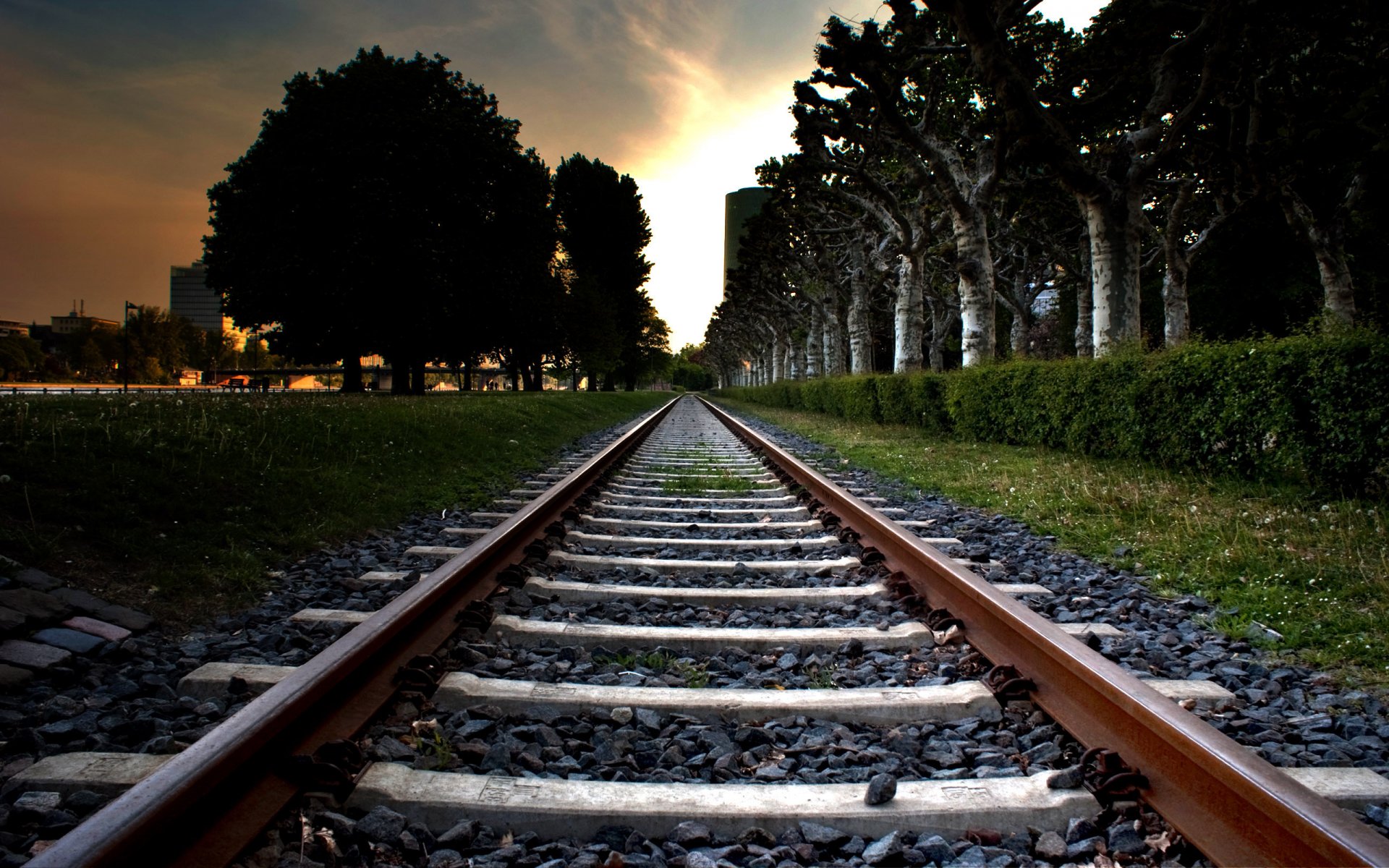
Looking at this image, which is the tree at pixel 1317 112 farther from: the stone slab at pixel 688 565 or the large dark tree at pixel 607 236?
the large dark tree at pixel 607 236

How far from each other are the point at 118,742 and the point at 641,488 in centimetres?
553

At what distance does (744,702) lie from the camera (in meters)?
2.42

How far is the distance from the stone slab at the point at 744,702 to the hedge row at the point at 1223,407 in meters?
5.31

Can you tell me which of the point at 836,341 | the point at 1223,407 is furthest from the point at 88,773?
the point at 836,341

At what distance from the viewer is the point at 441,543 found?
16.1 feet

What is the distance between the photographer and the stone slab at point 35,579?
3.30 metres

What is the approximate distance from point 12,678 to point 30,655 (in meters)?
0.21

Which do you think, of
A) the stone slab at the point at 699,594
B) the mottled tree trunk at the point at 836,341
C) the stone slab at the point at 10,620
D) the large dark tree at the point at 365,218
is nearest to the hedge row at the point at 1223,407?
the stone slab at the point at 699,594

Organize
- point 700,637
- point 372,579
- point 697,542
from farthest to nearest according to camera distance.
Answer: point 697,542 → point 372,579 → point 700,637

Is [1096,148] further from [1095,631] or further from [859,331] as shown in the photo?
[1095,631]

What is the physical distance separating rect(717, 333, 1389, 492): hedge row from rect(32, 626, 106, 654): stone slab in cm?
797

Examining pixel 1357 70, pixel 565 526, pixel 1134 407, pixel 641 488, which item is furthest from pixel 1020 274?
pixel 565 526

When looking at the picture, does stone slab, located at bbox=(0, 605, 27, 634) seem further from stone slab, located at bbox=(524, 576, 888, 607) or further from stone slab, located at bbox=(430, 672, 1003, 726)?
stone slab, located at bbox=(524, 576, 888, 607)

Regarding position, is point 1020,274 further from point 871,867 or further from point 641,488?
point 871,867
